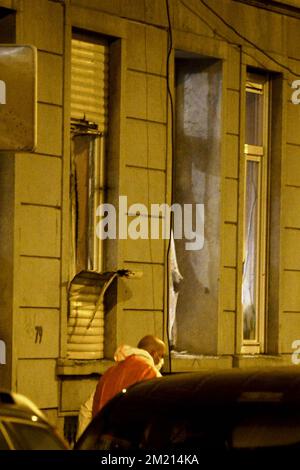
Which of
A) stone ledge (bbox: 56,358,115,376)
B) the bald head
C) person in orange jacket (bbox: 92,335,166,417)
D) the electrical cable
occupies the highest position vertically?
the electrical cable

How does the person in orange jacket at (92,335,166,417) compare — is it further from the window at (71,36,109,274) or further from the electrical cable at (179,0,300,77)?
the electrical cable at (179,0,300,77)

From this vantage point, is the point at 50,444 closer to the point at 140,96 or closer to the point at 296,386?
the point at 296,386

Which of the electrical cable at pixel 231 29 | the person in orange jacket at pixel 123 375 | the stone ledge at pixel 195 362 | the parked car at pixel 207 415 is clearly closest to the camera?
the parked car at pixel 207 415

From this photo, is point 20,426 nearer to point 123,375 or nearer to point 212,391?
point 212,391

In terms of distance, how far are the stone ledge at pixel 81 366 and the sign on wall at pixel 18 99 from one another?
12.6 ft

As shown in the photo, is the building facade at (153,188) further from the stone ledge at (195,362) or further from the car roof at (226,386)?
the car roof at (226,386)

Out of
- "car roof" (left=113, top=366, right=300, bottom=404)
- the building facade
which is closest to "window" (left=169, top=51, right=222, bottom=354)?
the building facade

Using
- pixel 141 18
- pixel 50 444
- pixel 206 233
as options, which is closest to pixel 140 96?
pixel 141 18

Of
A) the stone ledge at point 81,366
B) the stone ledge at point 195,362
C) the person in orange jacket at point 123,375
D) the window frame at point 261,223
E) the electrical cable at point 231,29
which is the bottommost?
the stone ledge at point 195,362

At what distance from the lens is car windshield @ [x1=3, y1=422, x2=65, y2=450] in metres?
4.99

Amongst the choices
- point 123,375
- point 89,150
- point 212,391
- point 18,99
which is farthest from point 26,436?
point 89,150

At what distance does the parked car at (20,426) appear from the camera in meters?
4.98

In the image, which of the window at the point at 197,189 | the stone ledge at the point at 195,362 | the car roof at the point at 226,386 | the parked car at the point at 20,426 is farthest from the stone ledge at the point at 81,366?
the parked car at the point at 20,426

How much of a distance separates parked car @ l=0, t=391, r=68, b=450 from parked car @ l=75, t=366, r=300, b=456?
0.93m
